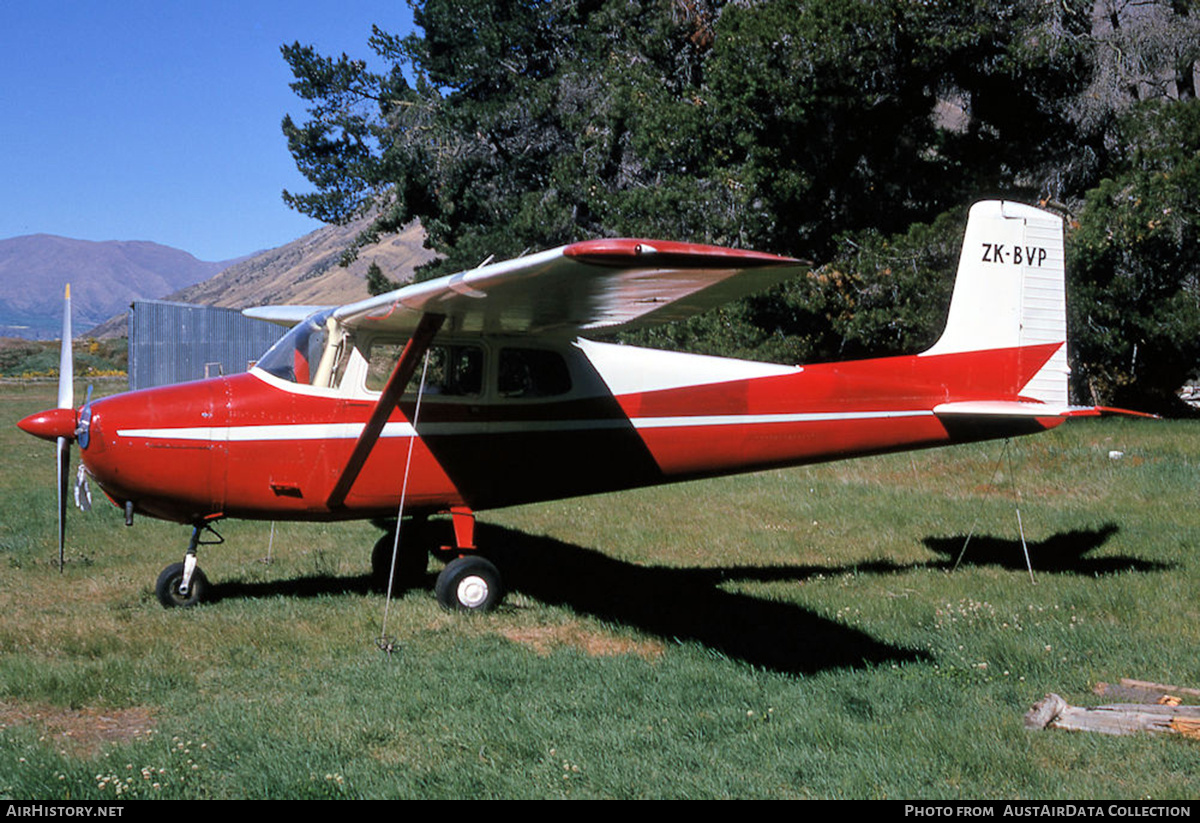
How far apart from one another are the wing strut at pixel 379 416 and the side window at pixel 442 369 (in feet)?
0.70

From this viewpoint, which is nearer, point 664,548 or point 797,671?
point 797,671

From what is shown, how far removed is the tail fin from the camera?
8.69 m

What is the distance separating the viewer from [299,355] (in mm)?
7508

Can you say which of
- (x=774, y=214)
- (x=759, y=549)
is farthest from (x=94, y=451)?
(x=774, y=214)

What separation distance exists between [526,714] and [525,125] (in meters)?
26.6

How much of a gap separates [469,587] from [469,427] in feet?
4.13

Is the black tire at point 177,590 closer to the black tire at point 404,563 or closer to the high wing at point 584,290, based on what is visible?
the black tire at point 404,563

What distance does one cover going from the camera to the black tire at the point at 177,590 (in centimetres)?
757

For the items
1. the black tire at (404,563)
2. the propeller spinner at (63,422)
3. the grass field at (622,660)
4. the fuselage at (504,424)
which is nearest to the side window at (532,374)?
the fuselage at (504,424)

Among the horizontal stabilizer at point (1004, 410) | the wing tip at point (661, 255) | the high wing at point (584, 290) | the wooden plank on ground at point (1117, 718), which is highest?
the wing tip at point (661, 255)

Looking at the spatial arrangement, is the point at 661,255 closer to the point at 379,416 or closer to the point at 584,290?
the point at 584,290

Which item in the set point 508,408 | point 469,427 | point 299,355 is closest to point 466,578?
point 469,427

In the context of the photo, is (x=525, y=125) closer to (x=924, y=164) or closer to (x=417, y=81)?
(x=417, y=81)
